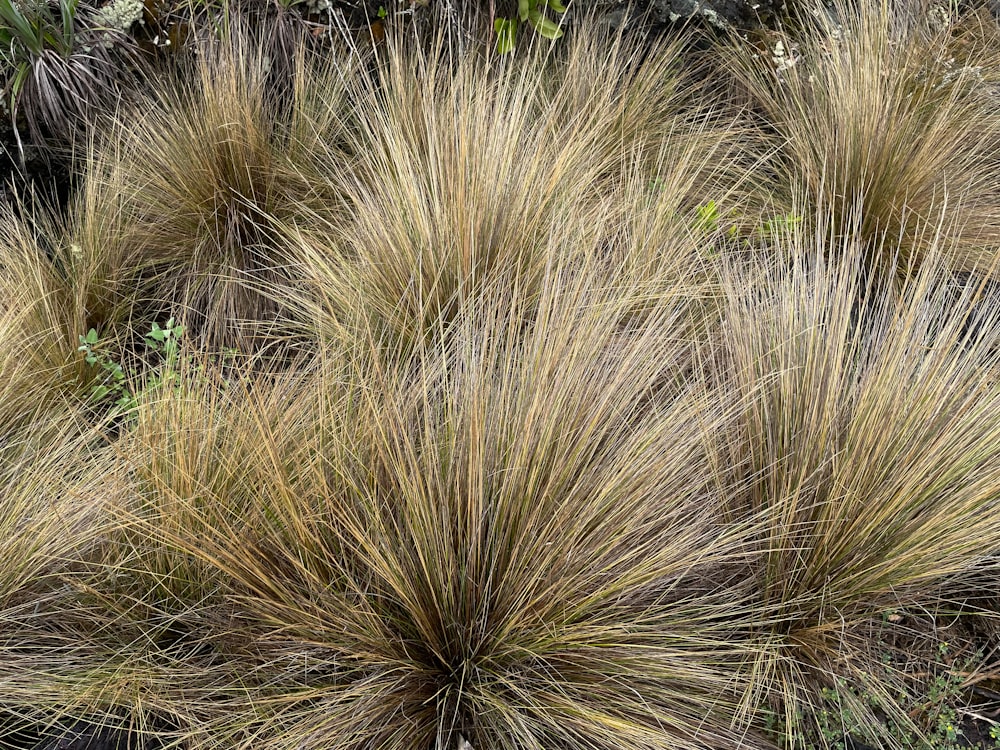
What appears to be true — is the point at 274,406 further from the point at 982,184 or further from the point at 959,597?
the point at 982,184

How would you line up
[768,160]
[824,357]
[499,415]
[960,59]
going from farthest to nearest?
[960,59] < [768,160] < [824,357] < [499,415]

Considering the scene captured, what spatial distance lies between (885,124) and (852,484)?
5.70 feet

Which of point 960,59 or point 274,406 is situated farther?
point 960,59

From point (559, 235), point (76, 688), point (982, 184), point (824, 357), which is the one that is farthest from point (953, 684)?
point (982, 184)

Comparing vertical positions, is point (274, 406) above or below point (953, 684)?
above

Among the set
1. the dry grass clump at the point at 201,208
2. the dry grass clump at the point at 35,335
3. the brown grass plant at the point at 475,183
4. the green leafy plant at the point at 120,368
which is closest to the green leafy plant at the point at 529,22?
the brown grass plant at the point at 475,183

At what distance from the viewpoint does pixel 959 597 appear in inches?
76.5

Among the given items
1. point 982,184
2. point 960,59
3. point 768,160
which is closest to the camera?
point 982,184

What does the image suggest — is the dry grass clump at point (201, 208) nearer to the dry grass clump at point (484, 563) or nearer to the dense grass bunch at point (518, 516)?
the dense grass bunch at point (518, 516)

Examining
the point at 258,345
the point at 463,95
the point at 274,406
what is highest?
the point at 463,95

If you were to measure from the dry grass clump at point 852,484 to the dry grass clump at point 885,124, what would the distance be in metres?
0.83

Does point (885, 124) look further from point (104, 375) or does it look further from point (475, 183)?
point (104, 375)

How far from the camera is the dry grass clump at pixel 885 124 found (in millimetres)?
2805

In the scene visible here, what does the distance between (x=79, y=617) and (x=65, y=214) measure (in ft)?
7.41
